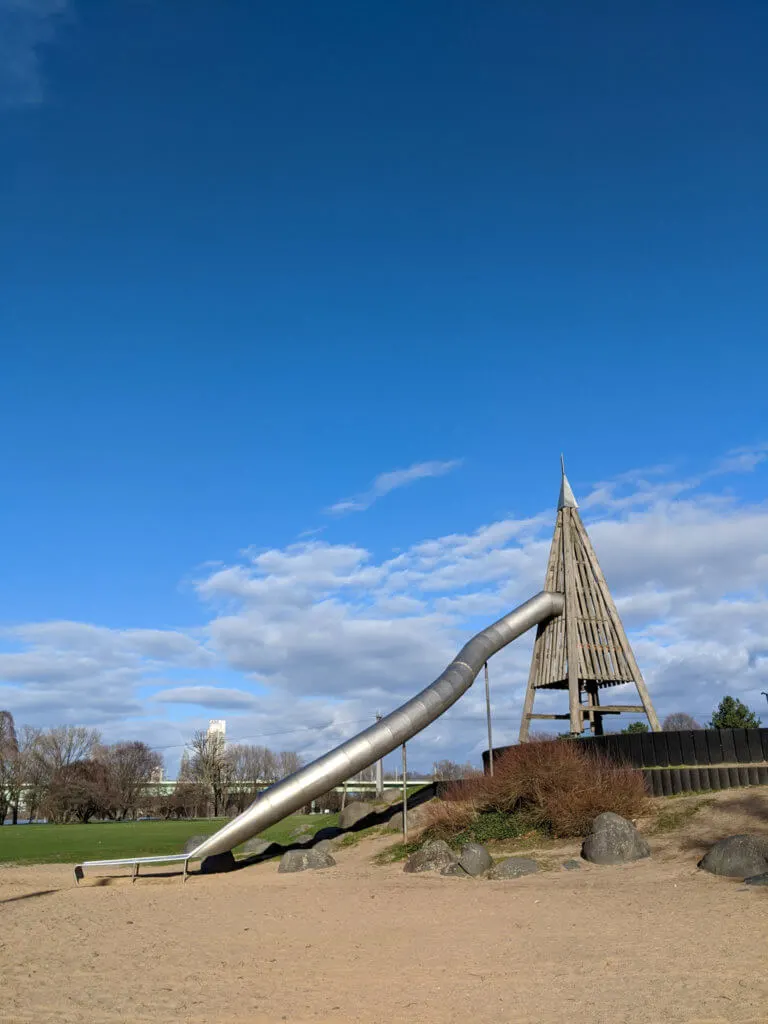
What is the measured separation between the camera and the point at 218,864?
2381 cm

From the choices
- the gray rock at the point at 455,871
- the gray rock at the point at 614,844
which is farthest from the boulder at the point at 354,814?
the gray rock at the point at 614,844

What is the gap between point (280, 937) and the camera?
12.8 meters

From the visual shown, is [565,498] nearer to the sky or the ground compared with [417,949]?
nearer to the sky

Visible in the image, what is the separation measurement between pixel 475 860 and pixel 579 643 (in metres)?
12.1

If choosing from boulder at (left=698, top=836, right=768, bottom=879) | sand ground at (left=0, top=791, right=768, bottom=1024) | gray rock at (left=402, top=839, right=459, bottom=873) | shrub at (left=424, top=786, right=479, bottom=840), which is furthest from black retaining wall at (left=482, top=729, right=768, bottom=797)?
gray rock at (left=402, top=839, right=459, bottom=873)

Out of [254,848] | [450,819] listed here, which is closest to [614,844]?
[450,819]

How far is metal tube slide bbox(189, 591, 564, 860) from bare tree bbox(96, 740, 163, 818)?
5469 cm

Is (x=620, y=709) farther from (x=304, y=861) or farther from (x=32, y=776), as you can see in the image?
(x=32, y=776)

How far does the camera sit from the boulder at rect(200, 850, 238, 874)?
23.4 m

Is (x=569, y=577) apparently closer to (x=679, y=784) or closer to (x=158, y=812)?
(x=679, y=784)

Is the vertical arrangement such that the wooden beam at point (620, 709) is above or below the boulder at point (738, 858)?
above

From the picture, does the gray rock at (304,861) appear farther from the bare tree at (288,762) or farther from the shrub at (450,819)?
the bare tree at (288,762)

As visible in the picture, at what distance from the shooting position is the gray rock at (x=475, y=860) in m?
18.3

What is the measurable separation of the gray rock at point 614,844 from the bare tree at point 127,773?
63.1 metres
